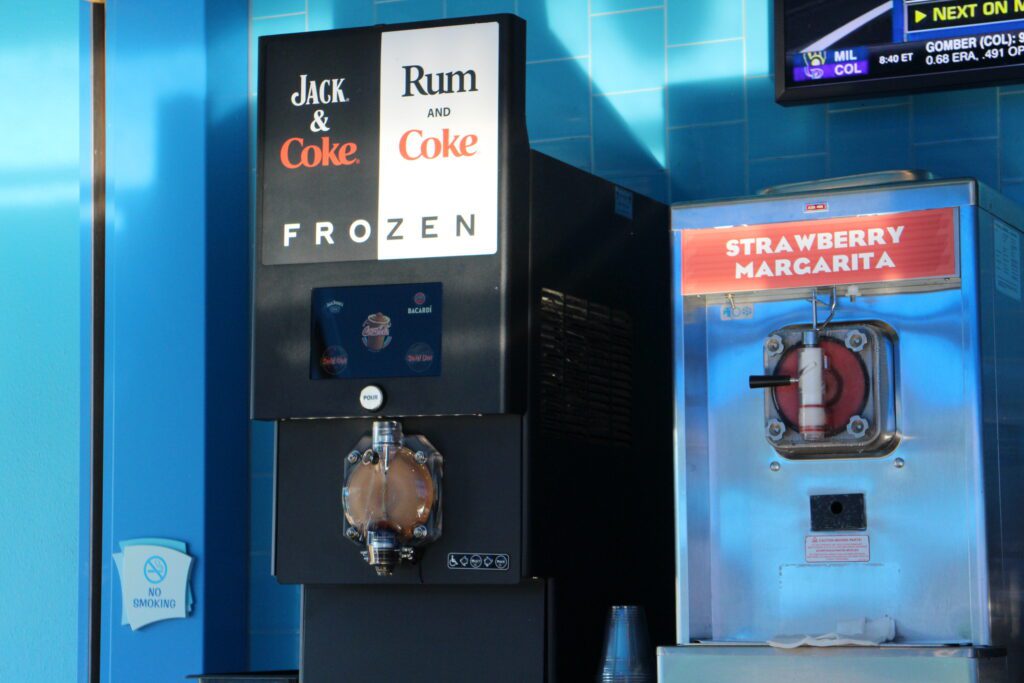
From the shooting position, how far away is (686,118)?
11.4ft

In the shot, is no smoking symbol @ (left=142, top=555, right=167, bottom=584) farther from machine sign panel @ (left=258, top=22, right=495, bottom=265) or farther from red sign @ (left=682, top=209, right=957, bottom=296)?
red sign @ (left=682, top=209, right=957, bottom=296)

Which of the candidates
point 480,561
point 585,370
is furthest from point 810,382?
point 480,561

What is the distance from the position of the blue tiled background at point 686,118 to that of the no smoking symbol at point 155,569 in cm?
21

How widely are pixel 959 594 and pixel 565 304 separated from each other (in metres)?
0.81

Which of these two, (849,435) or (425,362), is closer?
(849,435)

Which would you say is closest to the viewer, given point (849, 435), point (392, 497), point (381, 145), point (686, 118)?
point (849, 435)

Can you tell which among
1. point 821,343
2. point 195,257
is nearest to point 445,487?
point 821,343

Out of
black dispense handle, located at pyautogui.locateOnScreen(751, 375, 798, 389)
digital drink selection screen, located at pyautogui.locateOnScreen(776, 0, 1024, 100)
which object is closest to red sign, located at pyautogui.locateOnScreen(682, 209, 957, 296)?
black dispense handle, located at pyautogui.locateOnScreen(751, 375, 798, 389)

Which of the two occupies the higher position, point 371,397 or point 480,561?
point 371,397

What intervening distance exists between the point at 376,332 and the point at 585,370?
0.40 m

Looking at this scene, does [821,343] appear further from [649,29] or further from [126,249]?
[126,249]

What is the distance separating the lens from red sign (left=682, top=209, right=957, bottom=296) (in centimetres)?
259

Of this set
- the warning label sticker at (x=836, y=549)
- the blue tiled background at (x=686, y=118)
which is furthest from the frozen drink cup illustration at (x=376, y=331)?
the blue tiled background at (x=686, y=118)

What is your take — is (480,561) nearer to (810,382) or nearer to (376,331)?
(376,331)
